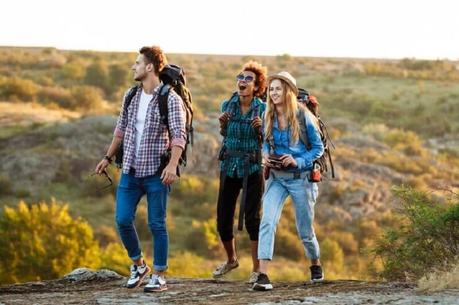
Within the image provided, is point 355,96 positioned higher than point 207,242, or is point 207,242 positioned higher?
point 355,96

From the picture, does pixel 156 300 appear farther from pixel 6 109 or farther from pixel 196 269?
pixel 6 109

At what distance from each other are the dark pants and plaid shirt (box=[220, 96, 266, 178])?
104 mm

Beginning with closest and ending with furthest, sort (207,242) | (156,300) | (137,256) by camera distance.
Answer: (156,300) → (137,256) → (207,242)

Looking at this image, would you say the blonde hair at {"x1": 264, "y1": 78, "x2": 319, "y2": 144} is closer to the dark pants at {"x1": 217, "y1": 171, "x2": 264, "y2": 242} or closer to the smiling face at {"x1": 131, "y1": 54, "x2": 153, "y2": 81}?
the dark pants at {"x1": 217, "y1": 171, "x2": 264, "y2": 242}

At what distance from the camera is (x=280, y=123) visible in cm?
863

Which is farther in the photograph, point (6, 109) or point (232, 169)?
point (6, 109)

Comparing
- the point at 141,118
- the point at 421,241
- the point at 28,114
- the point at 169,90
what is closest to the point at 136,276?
the point at 141,118

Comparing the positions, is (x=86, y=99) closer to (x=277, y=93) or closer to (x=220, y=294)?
(x=220, y=294)

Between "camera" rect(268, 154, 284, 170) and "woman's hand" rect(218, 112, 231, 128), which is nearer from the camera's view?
"camera" rect(268, 154, 284, 170)

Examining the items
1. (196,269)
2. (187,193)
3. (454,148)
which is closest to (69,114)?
(187,193)

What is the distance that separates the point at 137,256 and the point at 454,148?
38.6 meters

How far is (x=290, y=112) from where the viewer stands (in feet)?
28.1

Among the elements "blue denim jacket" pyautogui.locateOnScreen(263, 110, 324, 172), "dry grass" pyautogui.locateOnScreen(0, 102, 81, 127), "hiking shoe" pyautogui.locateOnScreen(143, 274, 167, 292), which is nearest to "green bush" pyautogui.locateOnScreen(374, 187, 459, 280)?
"blue denim jacket" pyautogui.locateOnScreen(263, 110, 324, 172)

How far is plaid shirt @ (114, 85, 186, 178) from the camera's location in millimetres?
8664
